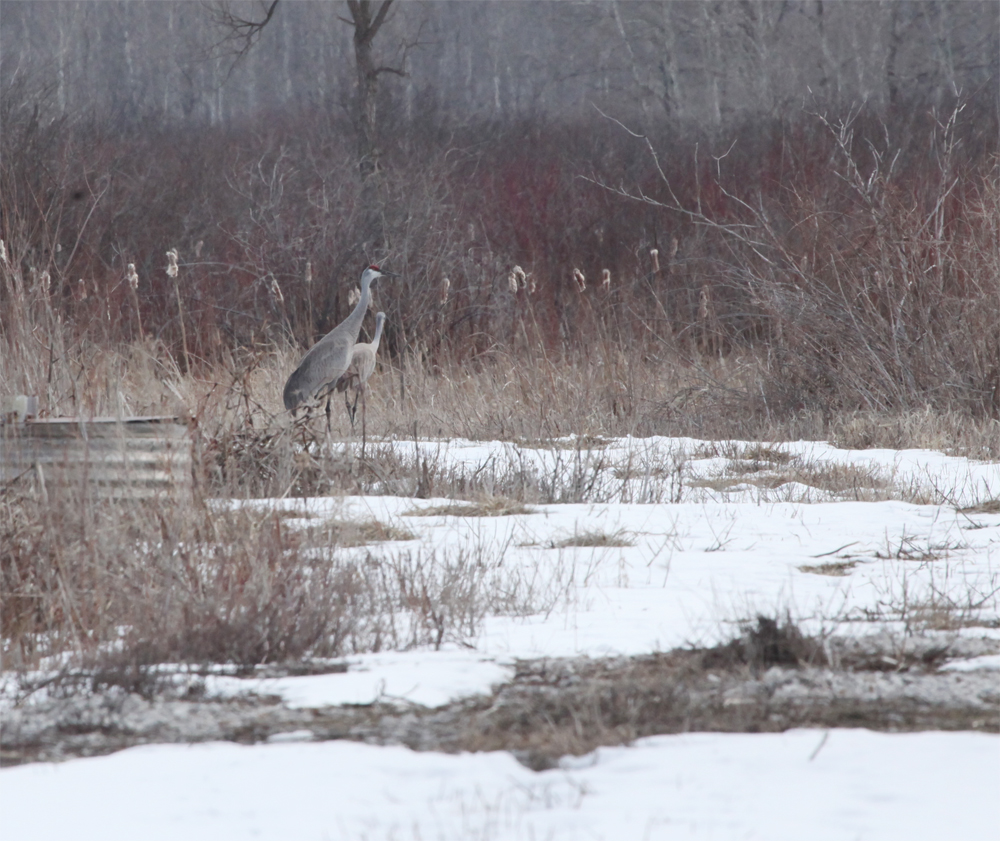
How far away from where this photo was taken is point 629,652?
9.58ft

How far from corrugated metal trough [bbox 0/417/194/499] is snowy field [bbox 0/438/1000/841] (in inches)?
19.0

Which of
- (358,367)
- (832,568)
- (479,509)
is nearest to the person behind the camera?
(832,568)

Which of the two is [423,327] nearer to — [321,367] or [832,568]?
[321,367]

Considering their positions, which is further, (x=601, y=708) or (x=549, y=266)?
(x=549, y=266)

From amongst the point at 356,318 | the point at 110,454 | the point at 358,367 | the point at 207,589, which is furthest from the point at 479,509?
the point at 356,318

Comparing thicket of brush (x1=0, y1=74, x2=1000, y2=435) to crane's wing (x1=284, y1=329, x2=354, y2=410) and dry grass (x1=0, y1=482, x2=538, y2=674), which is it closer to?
crane's wing (x1=284, y1=329, x2=354, y2=410)

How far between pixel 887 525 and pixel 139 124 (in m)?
23.5

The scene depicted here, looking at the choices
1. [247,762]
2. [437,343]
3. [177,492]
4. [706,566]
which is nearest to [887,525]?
[706,566]

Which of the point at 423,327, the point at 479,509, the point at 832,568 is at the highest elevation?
the point at 423,327

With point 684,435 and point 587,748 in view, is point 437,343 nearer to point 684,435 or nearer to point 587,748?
point 684,435

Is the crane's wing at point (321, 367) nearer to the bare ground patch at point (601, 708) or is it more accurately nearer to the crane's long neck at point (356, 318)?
the crane's long neck at point (356, 318)

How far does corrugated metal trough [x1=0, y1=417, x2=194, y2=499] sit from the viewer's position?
3.89 meters

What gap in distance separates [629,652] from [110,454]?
1949mm

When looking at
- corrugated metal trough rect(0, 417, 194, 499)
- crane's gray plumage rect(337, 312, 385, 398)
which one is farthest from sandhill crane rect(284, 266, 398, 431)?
corrugated metal trough rect(0, 417, 194, 499)
